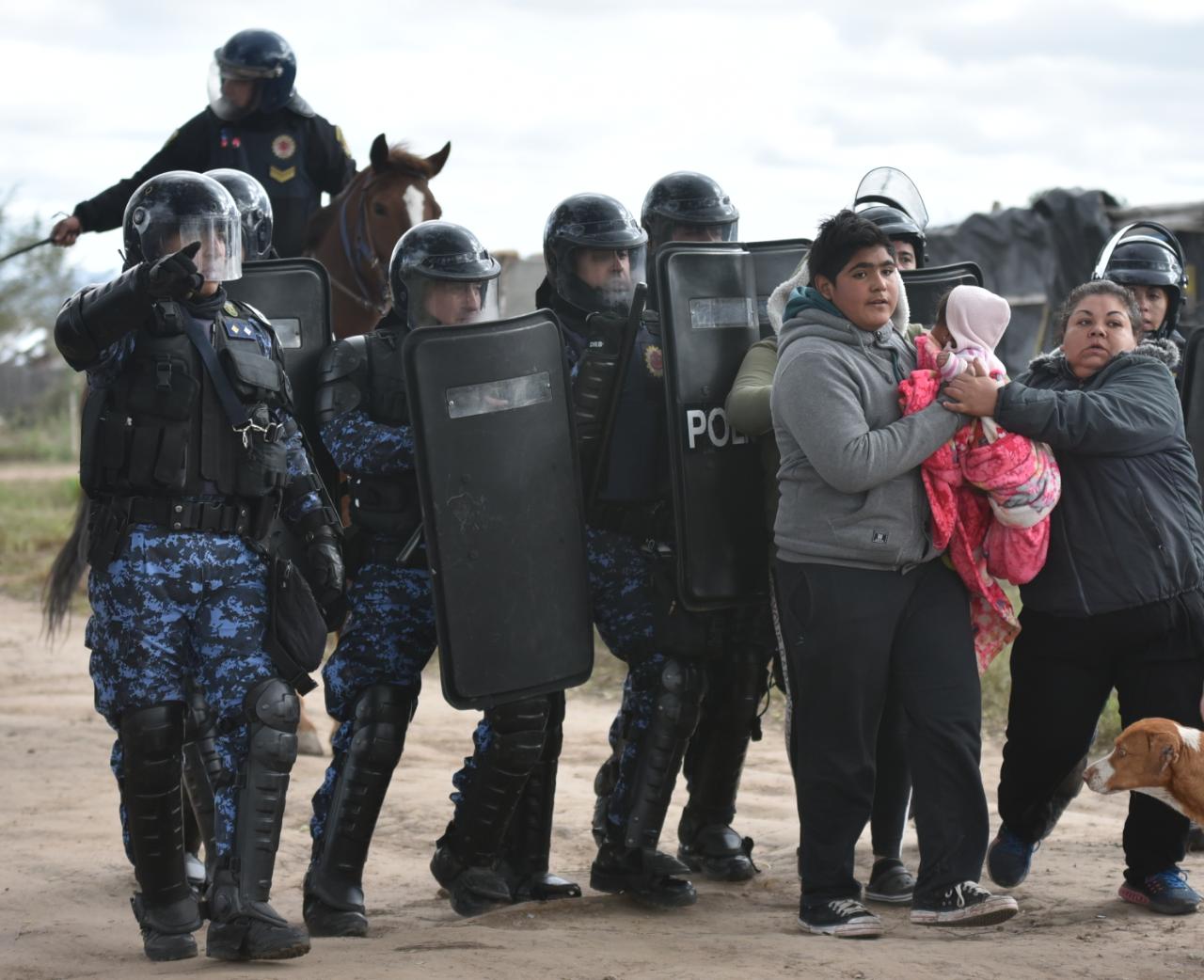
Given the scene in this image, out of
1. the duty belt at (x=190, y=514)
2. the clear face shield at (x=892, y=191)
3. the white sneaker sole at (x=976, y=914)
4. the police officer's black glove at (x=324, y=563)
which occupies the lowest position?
the white sneaker sole at (x=976, y=914)

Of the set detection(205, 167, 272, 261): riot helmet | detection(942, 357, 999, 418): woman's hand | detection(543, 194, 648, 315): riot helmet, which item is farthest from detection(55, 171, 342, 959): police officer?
detection(942, 357, 999, 418): woman's hand

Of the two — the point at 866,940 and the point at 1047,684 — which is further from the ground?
the point at 1047,684

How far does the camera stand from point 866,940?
4.14m

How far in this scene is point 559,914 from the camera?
15.4 feet

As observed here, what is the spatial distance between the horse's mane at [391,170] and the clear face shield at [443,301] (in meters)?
2.64

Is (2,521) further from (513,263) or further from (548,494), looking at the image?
(548,494)

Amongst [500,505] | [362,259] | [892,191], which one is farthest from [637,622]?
[362,259]

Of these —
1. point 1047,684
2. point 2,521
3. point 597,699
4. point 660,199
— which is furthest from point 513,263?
point 1047,684

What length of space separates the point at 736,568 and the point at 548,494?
0.58 metres

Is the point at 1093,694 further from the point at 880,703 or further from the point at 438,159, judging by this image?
the point at 438,159

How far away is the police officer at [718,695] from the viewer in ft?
16.4

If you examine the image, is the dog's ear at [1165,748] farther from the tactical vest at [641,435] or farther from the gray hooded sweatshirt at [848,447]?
the tactical vest at [641,435]

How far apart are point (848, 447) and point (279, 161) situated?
4240mm

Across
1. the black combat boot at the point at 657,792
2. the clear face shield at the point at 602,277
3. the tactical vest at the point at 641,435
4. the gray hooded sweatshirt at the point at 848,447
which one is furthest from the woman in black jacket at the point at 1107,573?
the clear face shield at the point at 602,277
